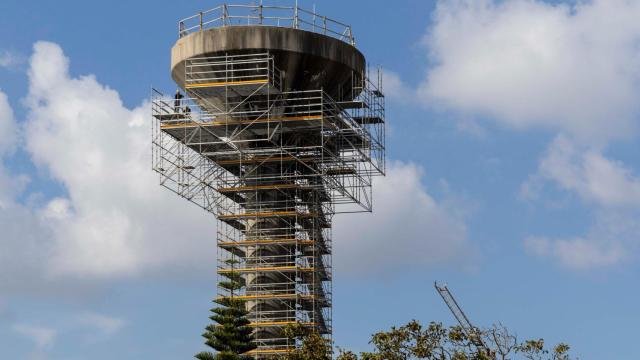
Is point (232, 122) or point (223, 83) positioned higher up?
point (223, 83)

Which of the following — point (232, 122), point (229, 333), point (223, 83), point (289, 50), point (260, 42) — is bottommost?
point (229, 333)

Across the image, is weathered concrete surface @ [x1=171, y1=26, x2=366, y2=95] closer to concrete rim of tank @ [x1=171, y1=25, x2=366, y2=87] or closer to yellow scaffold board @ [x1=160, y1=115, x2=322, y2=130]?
concrete rim of tank @ [x1=171, y1=25, x2=366, y2=87]

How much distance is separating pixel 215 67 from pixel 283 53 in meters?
4.95

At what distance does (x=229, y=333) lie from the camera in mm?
90625

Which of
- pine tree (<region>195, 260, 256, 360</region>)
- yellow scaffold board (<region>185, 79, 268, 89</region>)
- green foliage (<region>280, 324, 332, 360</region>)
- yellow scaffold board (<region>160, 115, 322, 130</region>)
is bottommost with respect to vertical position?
green foliage (<region>280, 324, 332, 360</region>)

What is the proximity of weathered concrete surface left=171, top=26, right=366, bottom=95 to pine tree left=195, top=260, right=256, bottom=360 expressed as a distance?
16.9m

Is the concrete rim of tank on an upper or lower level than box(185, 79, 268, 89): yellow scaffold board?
upper

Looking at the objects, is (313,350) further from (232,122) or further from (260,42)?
(260,42)

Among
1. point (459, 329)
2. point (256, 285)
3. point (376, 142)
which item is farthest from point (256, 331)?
point (459, 329)

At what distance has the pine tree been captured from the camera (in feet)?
297

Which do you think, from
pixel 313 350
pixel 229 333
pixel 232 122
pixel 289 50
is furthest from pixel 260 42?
pixel 313 350

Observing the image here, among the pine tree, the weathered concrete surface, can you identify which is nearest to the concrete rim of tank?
the weathered concrete surface

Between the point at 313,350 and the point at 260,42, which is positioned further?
the point at 260,42

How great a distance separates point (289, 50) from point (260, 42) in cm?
208
